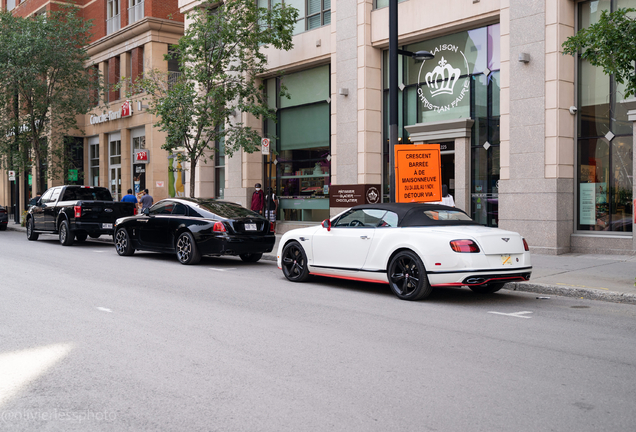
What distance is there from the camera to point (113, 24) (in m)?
35.4

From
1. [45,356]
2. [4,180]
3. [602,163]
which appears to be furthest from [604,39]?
[4,180]

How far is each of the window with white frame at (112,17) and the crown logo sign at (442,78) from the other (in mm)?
23155

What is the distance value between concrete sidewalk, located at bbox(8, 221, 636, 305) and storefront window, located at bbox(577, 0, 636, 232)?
1137 mm

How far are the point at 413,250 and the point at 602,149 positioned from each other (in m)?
7.88

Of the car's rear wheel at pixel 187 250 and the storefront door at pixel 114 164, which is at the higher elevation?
the storefront door at pixel 114 164

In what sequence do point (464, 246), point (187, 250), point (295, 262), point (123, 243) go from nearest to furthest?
1. point (464, 246)
2. point (295, 262)
3. point (187, 250)
4. point (123, 243)

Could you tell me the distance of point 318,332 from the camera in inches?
272

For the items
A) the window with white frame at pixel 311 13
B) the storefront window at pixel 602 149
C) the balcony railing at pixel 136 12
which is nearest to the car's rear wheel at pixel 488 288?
the storefront window at pixel 602 149

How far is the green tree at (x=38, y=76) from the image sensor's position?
1132 inches

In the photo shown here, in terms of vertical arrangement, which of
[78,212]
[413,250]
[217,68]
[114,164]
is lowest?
[413,250]

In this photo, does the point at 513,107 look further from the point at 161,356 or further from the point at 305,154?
the point at 161,356

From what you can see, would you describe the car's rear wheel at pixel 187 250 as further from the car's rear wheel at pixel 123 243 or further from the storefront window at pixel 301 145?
the storefront window at pixel 301 145

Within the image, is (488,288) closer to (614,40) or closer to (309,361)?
(614,40)

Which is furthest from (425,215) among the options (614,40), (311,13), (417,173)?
(311,13)
